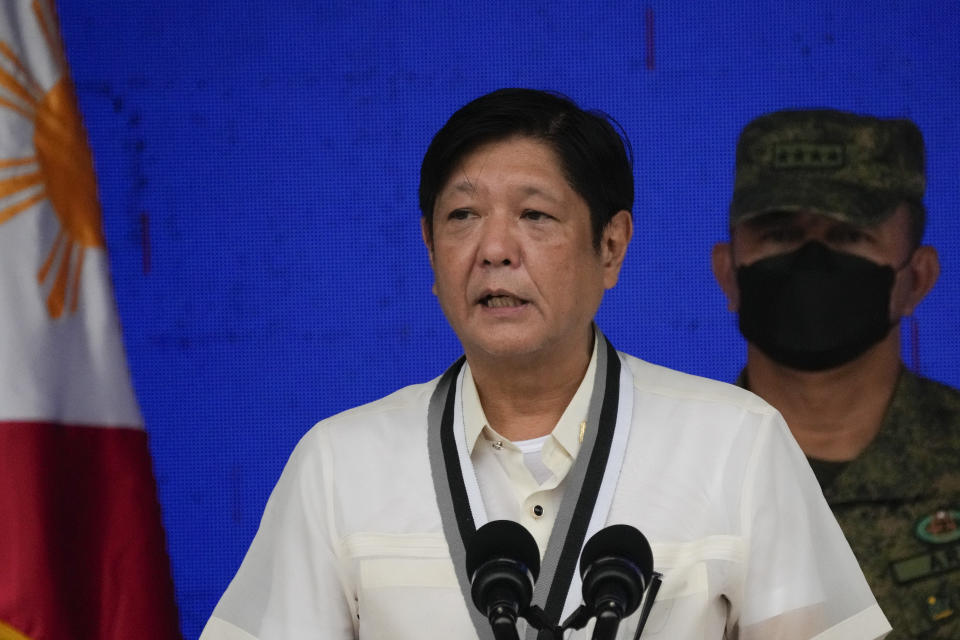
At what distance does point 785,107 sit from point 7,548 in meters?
1.93

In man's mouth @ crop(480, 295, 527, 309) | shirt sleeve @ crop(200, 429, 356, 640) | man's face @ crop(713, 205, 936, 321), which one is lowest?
shirt sleeve @ crop(200, 429, 356, 640)

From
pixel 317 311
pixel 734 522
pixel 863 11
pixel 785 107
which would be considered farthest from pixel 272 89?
pixel 734 522

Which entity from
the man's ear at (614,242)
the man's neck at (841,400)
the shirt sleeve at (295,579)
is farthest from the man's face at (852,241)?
the shirt sleeve at (295,579)

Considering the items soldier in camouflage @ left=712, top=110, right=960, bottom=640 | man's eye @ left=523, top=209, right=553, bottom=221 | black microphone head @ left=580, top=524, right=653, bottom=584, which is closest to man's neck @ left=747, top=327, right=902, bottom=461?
soldier in camouflage @ left=712, top=110, right=960, bottom=640

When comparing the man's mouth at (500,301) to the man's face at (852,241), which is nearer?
the man's mouth at (500,301)

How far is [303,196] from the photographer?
2785 mm

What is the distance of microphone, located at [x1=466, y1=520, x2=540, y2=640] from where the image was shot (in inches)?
42.9

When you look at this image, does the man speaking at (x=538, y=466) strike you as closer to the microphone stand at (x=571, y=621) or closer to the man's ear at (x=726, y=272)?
the microphone stand at (x=571, y=621)

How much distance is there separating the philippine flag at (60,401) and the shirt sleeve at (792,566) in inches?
47.2

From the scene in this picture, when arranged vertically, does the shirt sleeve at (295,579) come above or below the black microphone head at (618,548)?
below

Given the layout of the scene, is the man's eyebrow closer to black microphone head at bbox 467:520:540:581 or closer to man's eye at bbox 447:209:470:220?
man's eye at bbox 447:209:470:220

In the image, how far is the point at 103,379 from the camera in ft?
7.35

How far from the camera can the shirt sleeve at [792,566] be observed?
155 centimetres

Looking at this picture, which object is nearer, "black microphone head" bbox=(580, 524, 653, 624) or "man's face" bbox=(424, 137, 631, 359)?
"black microphone head" bbox=(580, 524, 653, 624)
